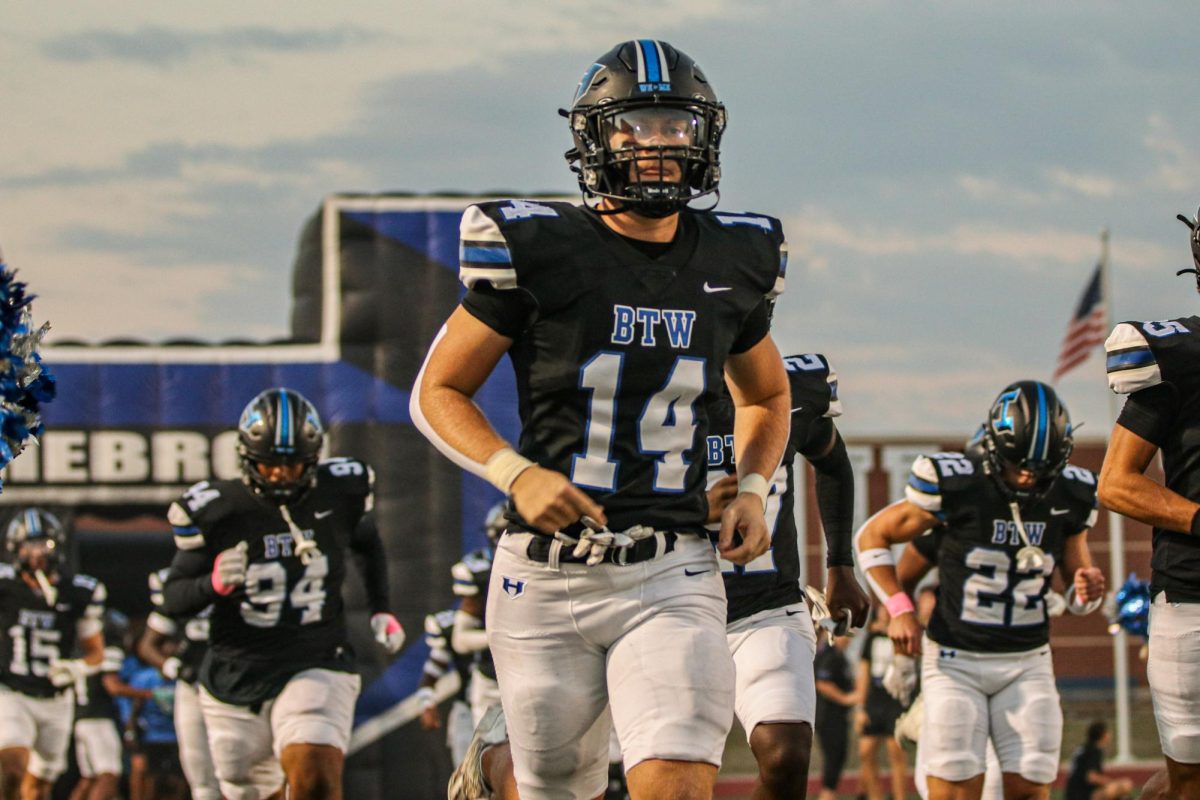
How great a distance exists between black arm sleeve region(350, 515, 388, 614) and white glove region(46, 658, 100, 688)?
13.6ft

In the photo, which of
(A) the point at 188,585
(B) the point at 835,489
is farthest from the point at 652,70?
(A) the point at 188,585

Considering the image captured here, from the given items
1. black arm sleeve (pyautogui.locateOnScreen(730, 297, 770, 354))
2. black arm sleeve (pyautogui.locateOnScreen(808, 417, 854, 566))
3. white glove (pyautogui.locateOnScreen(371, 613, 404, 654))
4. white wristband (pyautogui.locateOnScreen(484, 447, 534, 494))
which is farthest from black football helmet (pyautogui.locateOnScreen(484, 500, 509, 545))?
white wristband (pyautogui.locateOnScreen(484, 447, 534, 494))

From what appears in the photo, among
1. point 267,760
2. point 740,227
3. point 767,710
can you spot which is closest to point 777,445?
point 740,227

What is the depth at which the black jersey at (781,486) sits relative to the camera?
6344 mm

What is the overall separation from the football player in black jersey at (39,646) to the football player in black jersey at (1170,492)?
8721 millimetres

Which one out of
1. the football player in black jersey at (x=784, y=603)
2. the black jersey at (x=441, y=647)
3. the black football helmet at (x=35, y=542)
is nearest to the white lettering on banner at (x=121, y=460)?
the black football helmet at (x=35, y=542)

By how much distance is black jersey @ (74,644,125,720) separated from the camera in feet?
45.9

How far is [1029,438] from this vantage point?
8.49 meters

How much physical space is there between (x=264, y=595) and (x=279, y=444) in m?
0.73

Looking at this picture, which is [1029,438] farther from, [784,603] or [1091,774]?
[1091,774]

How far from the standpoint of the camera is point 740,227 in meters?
4.71

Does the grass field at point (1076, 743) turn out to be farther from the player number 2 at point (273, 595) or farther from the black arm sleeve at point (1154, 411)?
the black arm sleeve at point (1154, 411)

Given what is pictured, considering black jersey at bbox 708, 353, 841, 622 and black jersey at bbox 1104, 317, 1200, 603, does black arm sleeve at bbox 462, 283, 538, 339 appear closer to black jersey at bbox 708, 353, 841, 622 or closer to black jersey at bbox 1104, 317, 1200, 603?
black jersey at bbox 708, 353, 841, 622

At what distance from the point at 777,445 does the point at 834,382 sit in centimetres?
255
